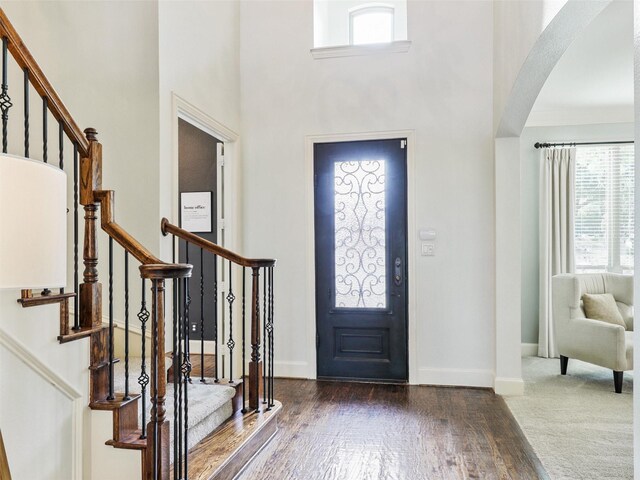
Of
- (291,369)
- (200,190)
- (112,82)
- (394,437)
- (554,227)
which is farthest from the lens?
(200,190)

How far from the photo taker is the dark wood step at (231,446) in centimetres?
220

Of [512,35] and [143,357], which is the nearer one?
[143,357]

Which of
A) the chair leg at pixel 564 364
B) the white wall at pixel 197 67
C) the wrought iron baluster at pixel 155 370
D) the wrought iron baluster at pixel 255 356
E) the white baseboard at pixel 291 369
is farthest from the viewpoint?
the chair leg at pixel 564 364

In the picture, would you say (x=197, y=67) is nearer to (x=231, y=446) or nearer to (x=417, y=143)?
(x=417, y=143)

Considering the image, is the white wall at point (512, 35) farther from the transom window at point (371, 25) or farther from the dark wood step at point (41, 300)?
the dark wood step at point (41, 300)

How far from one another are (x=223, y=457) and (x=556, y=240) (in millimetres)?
4445

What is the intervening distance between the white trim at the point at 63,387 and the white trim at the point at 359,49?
11.3 ft

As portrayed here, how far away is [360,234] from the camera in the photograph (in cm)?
427

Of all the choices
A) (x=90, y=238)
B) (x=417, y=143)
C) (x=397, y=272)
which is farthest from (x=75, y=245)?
(x=417, y=143)

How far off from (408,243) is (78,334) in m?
2.86

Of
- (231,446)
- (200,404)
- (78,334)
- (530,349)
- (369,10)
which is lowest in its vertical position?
(530,349)

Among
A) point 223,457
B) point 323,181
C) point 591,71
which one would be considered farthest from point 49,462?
point 591,71

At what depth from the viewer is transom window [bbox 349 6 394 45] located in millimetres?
4609

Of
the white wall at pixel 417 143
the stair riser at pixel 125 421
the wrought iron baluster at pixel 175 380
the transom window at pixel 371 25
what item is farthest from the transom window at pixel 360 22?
the stair riser at pixel 125 421
